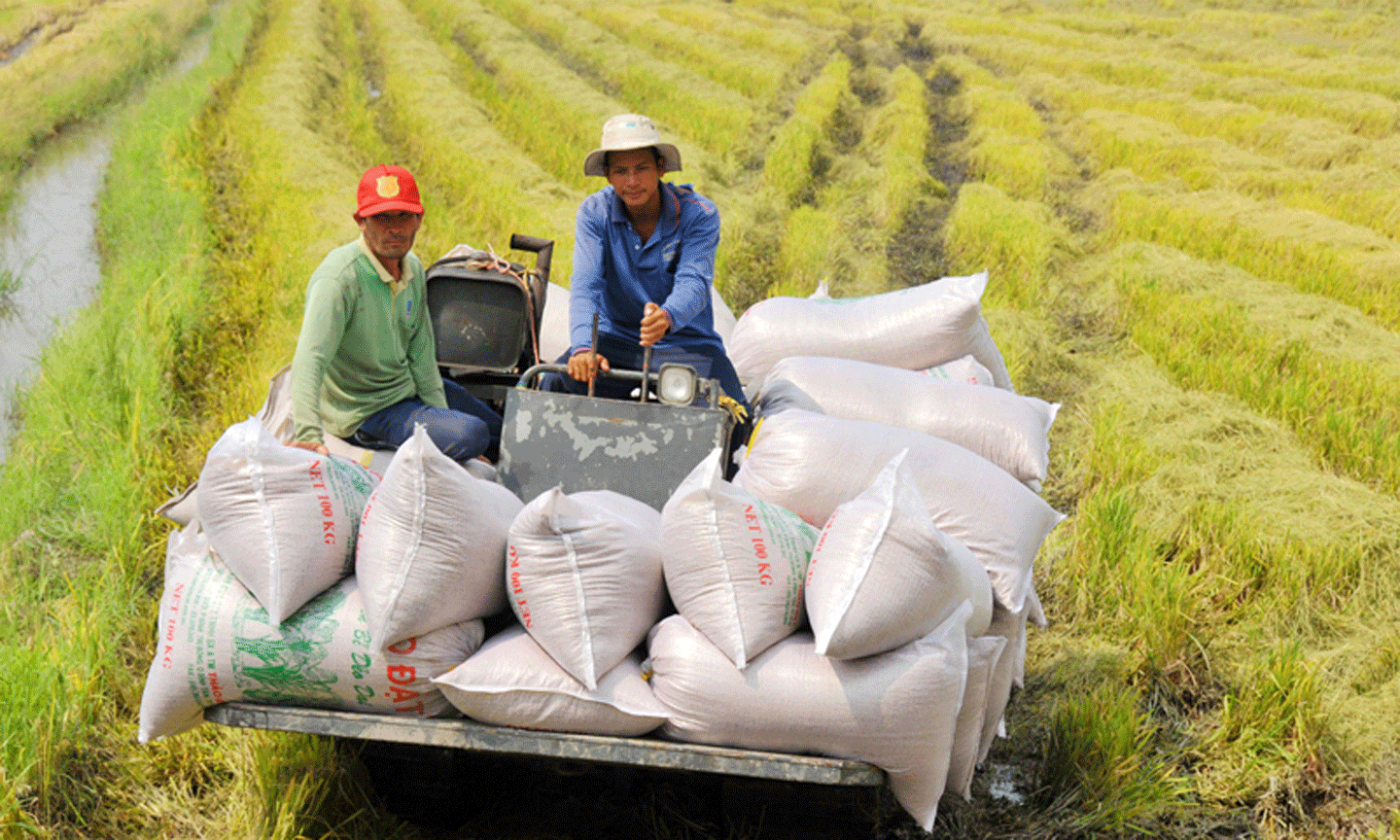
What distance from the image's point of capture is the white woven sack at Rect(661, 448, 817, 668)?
1788 mm

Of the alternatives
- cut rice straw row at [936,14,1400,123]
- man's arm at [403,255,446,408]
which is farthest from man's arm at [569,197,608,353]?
cut rice straw row at [936,14,1400,123]

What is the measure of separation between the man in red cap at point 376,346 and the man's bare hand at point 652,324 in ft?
1.67

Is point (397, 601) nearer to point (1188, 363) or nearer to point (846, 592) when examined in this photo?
point (846, 592)

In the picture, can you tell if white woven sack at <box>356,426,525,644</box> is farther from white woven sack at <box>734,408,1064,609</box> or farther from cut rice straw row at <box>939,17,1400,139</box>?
cut rice straw row at <box>939,17,1400,139</box>

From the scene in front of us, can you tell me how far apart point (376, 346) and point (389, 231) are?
299 mm

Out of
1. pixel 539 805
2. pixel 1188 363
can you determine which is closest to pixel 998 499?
pixel 539 805

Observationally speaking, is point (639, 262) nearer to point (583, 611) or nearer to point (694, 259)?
point (694, 259)

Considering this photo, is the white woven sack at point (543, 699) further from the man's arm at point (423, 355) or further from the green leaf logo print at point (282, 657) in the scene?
the man's arm at point (423, 355)

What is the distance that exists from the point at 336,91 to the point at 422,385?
10.4 meters

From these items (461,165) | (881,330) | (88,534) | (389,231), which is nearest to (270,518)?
(389,231)

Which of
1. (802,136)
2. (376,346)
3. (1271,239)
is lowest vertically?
(1271,239)

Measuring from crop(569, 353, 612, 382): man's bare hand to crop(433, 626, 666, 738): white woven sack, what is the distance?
853 mm

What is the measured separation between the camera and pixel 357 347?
8.39 ft

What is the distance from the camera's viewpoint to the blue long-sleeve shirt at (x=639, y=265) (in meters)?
2.89
